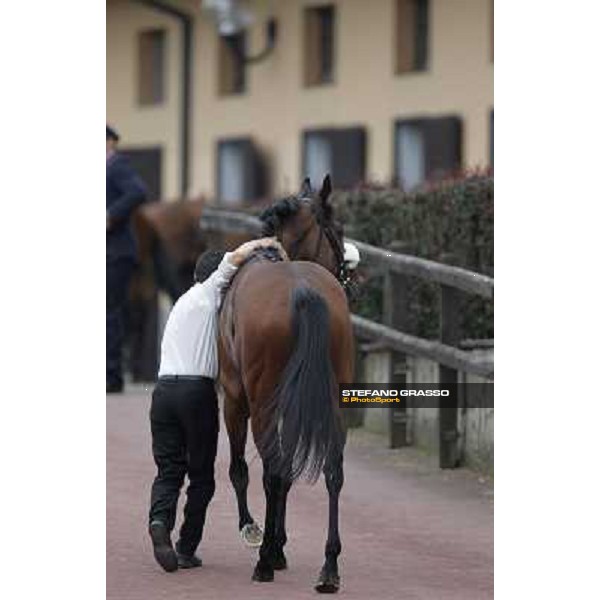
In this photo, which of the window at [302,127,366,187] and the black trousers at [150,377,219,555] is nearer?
the black trousers at [150,377,219,555]

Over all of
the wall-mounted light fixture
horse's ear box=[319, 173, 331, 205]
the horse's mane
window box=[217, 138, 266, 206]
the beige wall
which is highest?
the wall-mounted light fixture

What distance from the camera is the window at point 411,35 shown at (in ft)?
90.9

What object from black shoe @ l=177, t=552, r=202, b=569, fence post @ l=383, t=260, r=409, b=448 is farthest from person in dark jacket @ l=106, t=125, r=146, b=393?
black shoe @ l=177, t=552, r=202, b=569

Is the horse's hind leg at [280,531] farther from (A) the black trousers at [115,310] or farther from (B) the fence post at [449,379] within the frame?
(A) the black trousers at [115,310]

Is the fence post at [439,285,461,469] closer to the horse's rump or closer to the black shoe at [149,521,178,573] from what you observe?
Result: the horse's rump

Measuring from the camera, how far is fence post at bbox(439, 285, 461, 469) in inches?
573

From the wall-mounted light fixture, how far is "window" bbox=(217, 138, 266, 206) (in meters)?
1.03

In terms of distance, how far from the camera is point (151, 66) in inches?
1103

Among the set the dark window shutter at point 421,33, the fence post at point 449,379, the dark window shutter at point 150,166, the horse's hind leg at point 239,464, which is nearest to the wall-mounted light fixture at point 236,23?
the dark window shutter at point 150,166

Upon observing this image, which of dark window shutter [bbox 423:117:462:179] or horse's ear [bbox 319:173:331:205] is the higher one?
dark window shutter [bbox 423:117:462:179]

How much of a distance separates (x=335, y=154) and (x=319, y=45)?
1213 mm

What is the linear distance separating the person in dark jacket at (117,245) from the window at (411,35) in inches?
413

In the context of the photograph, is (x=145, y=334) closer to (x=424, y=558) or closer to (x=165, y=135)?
(x=165, y=135)
